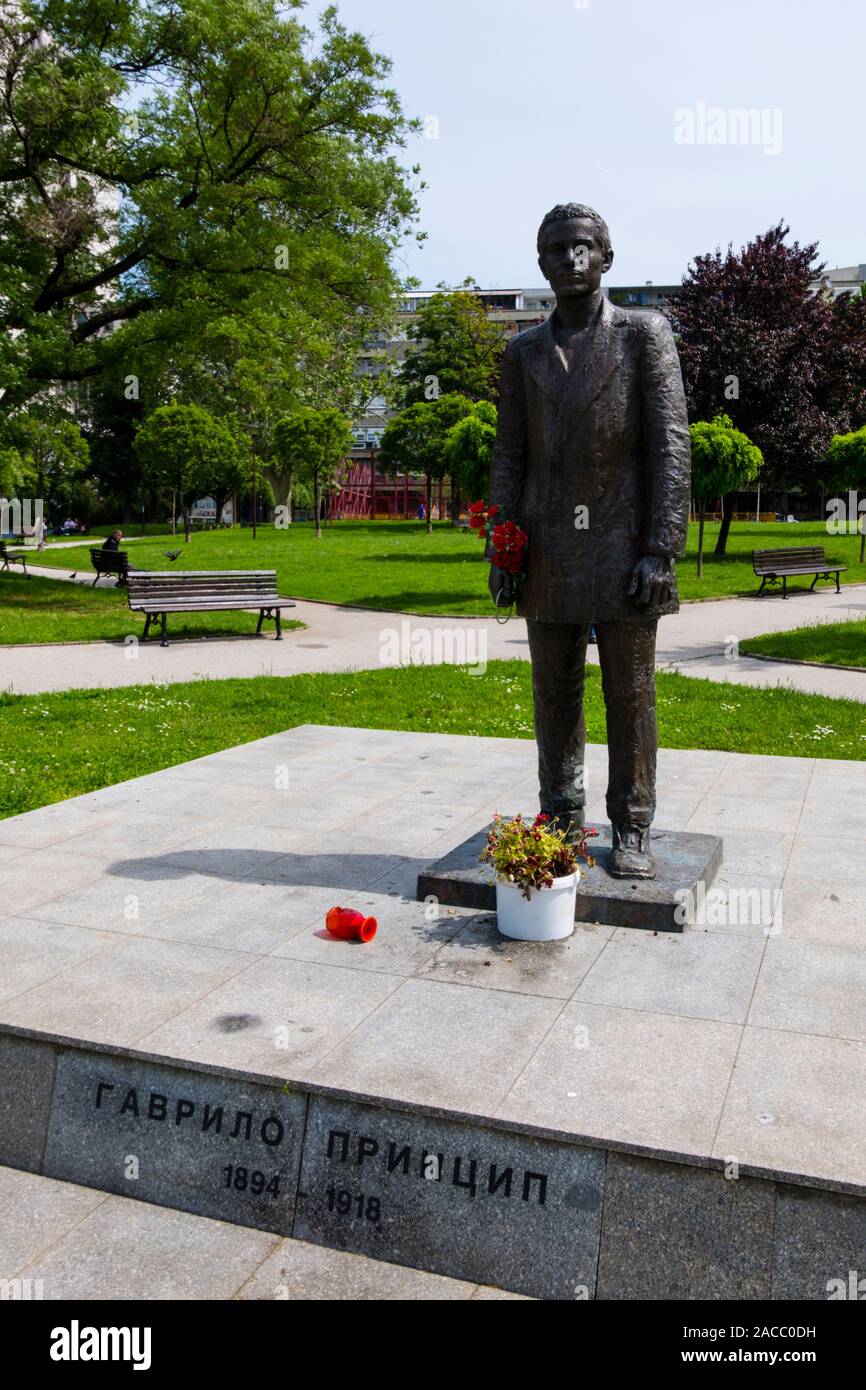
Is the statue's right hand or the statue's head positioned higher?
the statue's head

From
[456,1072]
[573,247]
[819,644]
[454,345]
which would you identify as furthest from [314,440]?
[456,1072]

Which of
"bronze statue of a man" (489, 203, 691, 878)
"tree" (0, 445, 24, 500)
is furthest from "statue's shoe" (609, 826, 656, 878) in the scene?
"tree" (0, 445, 24, 500)

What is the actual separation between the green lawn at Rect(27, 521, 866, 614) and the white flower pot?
15.3 meters

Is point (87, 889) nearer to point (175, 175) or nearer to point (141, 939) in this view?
point (141, 939)

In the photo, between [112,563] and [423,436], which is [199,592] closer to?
[112,563]

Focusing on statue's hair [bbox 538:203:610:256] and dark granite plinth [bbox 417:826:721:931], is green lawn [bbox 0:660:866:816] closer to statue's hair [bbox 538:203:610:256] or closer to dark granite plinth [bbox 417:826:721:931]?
dark granite plinth [bbox 417:826:721:931]

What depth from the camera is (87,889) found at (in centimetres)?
520

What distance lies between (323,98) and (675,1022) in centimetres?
1919

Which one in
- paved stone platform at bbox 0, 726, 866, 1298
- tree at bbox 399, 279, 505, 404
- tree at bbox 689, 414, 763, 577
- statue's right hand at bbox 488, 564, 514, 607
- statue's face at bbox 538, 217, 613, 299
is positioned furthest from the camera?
tree at bbox 399, 279, 505, 404

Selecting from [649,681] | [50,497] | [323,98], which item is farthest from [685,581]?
→ [50,497]

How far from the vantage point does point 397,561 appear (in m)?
29.9

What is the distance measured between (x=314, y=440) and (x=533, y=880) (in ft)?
122

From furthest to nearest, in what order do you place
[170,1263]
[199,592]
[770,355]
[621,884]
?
[770,355] → [199,592] → [621,884] → [170,1263]

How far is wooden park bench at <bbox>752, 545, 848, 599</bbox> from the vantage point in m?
21.6
